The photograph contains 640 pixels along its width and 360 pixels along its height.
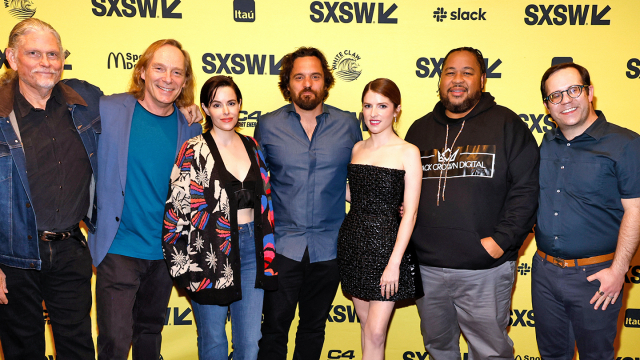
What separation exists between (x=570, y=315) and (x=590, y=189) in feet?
2.47

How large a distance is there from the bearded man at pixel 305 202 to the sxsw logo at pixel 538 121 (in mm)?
1579

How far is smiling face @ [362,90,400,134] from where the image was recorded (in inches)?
101

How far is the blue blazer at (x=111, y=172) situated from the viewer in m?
2.54

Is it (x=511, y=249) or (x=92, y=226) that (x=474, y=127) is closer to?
(x=511, y=249)

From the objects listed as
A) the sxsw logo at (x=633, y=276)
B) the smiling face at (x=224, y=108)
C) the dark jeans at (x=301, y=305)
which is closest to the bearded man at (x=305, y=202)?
the dark jeans at (x=301, y=305)

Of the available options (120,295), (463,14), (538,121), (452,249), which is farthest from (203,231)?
(538,121)

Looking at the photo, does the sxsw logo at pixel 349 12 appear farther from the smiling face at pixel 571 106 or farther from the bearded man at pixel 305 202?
the smiling face at pixel 571 106

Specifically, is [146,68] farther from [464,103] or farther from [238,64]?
[464,103]

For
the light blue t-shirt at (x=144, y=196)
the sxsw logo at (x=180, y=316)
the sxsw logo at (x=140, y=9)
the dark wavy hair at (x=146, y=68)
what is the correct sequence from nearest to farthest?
1. the light blue t-shirt at (x=144, y=196)
2. the dark wavy hair at (x=146, y=68)
3. the sxsw logo at (x=140, y=9)
4. the sxsw logo at (x=180, y=316)

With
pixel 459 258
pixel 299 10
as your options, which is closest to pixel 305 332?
pixel 459 258

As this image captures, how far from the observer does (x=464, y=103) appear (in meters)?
2.73

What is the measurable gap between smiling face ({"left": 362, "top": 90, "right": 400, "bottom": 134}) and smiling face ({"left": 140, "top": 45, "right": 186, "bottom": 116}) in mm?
1161

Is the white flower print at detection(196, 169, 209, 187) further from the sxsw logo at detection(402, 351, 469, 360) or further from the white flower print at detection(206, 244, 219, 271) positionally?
the sxsw logo at detection(402, 351, 469, 360)

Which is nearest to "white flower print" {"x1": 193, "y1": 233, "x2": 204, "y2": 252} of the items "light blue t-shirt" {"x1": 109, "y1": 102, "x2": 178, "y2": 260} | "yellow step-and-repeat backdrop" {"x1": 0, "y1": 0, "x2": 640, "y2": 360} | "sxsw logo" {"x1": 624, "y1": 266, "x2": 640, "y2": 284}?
"light blue t-shirt" {"x1": 109, "y1": 102, "x2": 178, "y2": 260}
